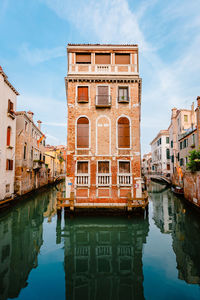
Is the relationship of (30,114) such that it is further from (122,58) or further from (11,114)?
(122,58)

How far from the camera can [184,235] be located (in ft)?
38.3

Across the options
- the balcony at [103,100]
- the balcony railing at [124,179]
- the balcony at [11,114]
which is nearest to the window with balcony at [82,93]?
the balcony at [103,100]

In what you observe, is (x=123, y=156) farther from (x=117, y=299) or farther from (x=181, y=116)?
(x=181, y=116)

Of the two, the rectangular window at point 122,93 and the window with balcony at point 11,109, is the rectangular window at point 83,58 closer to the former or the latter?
the rectangular window at point 122,93

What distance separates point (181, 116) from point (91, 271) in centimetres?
2957

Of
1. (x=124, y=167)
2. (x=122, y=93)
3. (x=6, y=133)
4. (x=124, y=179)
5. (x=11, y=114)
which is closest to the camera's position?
(x=124, y=179)

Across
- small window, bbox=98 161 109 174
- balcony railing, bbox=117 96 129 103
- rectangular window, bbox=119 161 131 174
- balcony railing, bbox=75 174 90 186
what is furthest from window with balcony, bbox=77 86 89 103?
balcony railing, bbox=75 174 90 186

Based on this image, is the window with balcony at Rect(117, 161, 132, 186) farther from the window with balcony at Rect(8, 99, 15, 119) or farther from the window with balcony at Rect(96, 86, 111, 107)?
the window with balcony at Rect(8, 99, 15, 119)

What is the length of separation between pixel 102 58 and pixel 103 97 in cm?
356

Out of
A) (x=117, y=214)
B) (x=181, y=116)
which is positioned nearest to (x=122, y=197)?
(x=117, y=214)

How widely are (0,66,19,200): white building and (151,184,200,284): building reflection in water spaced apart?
13779mm

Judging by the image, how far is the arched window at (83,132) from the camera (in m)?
15.0

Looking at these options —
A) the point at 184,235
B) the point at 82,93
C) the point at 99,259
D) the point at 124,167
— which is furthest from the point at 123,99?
the point at 99,259

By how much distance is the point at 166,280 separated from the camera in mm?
6887
